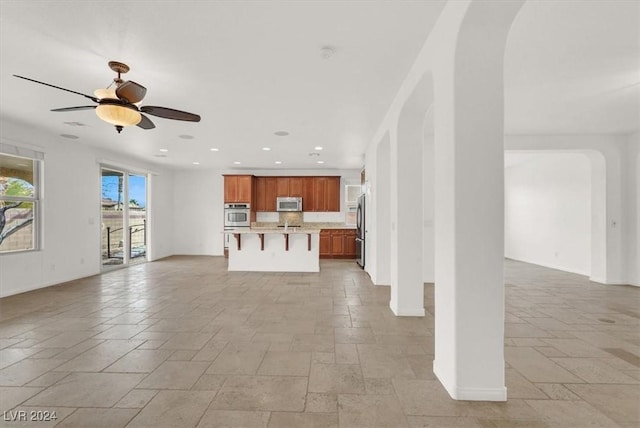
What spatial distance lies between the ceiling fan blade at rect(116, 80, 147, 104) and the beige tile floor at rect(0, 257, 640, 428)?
2.31 meters

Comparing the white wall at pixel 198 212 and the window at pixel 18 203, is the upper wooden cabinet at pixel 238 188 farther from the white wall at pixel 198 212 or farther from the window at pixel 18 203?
the window at pixel 18 203

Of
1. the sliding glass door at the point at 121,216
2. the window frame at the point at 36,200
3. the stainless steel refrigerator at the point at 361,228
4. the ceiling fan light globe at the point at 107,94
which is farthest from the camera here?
the sliding glass door at the point at 121,216

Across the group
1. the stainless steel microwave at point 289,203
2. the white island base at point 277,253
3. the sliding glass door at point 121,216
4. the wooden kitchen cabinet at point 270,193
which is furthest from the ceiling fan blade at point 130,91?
the wooden kitchen cabinet at point 270,193

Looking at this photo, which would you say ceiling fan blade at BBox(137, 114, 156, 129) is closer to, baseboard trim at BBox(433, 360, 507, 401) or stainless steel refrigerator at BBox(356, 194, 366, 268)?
baseboard trim at BBox(433, 360, 507, 401)

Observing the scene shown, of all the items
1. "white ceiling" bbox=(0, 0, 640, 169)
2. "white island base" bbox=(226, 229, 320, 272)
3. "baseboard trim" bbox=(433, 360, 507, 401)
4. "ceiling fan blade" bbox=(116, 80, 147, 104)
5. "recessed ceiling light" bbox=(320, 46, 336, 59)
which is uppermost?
"white ceiling" bbox=(0, 0, 640, 169)

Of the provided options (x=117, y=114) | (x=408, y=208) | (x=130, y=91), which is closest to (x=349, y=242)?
(x=408, y=208)

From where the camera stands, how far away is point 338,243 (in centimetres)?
899

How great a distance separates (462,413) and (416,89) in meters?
2.66

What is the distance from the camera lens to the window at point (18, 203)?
4785mm

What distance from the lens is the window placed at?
15.7 feet

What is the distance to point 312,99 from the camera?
3781 mm

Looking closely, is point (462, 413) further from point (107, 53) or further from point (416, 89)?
point (107, 53)

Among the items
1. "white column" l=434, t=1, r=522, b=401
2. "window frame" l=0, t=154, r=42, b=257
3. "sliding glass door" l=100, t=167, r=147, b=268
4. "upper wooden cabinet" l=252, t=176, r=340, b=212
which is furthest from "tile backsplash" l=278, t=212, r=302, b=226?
"white column" l=434, t=1, r=522, b=401

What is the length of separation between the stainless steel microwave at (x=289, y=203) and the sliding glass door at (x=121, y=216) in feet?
12.4
